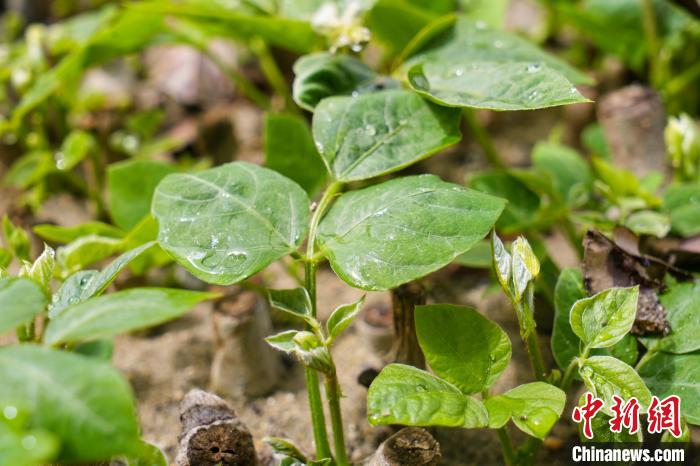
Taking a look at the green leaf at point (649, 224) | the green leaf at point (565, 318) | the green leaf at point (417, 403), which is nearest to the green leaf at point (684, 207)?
the green leaf at point (649, 224)

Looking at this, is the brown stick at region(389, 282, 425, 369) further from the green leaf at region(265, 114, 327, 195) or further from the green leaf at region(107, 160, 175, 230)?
the green leaf at region(107, 160, 175, 230)

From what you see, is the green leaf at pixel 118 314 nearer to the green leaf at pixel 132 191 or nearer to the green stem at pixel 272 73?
the green leaf at pixel 132 191

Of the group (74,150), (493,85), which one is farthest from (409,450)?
(74,150)

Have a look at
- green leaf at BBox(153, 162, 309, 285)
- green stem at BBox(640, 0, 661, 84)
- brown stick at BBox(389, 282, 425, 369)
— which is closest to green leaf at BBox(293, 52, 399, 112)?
green leaf at BBox(153, 162, 309, 285)

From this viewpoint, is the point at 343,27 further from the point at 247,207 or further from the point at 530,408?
the point at 530,408

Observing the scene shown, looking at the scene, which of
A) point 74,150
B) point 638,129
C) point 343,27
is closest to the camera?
point 343,27

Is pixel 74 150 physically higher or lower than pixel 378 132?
lower
